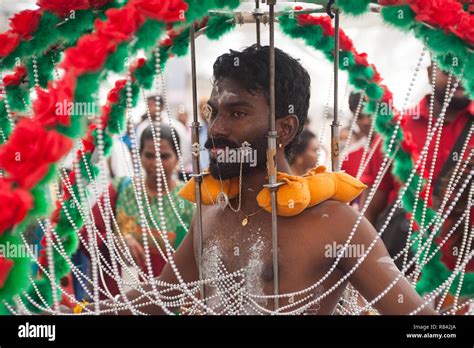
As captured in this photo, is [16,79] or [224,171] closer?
[224,171]

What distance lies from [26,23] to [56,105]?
0.65 m

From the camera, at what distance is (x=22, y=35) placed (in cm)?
228

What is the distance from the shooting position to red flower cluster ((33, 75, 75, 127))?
168 centimetres

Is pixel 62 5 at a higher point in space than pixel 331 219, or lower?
higher

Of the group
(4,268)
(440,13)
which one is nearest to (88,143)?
(4,268)

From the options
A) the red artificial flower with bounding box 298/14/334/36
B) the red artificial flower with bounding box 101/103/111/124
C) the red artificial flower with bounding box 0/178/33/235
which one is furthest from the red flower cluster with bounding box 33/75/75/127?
the red artificial flower with bounding box 298/14/334/36

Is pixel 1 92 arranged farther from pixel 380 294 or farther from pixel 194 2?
pixel 380 294

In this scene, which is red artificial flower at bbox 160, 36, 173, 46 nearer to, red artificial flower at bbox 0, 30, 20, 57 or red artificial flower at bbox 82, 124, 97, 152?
red artificial flower at bbox 82, 124, 97, 152

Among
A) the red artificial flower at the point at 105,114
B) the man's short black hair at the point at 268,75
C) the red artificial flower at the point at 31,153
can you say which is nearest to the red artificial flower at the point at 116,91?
the red artificial flower at the point at 105,114

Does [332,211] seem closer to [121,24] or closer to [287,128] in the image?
[287,128]

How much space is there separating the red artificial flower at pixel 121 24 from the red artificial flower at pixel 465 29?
76cm

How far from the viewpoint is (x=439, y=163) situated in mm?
3160

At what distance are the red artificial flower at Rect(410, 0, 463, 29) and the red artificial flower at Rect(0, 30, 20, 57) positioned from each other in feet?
3.59
